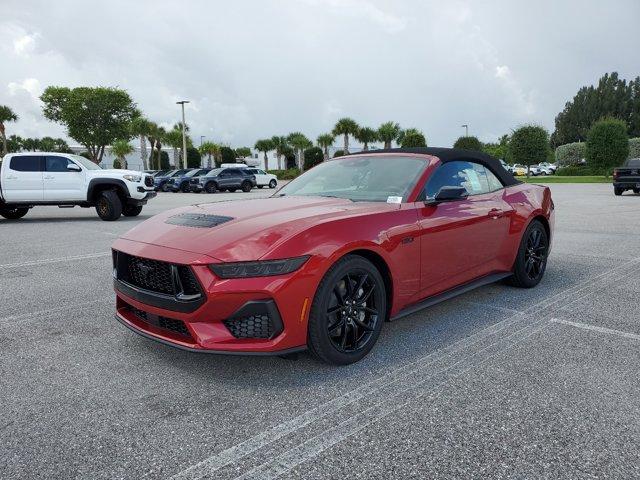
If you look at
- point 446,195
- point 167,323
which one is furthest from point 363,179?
point 167,323

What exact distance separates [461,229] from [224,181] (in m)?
28.1

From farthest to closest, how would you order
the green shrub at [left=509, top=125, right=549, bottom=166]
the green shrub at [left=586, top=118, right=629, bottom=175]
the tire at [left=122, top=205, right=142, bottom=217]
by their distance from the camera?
the green shrub at [left=509, top=125, right=549, bottom=166], the green shrub at [left=586, top=118, right=629, bottom=175], the tire at [left=122, top=205, right=142, bottom=217]

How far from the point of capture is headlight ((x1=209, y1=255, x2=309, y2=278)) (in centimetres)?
289

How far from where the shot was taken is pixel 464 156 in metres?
4.65

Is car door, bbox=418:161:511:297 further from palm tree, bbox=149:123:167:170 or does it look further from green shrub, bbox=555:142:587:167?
palm tree, bbox=149:123:167:170

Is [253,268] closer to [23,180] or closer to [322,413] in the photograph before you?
[322,413]

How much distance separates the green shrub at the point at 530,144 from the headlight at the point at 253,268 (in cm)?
4255

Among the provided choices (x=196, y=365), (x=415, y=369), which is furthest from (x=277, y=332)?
(x=415, y=369)

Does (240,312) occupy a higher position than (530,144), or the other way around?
(530,144)

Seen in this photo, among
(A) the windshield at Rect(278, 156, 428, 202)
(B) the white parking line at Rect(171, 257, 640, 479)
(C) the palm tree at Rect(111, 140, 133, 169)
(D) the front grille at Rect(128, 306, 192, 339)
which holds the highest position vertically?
(C) the palm tree at Rect(111, 140, 133, 169)

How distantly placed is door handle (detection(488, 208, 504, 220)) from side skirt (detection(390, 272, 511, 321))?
54 centimetres

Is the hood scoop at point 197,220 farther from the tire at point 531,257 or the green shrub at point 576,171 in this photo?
the green shrub at point 576,171

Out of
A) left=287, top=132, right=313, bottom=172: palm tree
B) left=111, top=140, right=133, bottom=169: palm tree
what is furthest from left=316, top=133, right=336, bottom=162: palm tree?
left=111, top=140, right=133, bottom=169: palm tree

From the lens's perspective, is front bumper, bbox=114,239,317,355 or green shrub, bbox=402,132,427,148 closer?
front bumper, bbox=114,239,317,355
